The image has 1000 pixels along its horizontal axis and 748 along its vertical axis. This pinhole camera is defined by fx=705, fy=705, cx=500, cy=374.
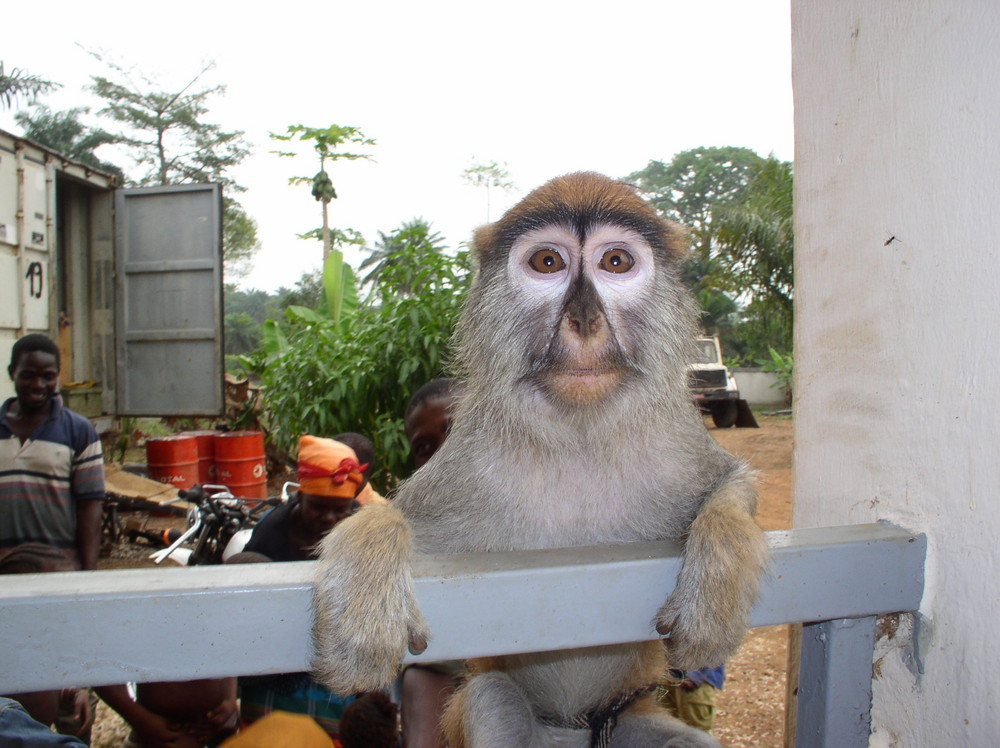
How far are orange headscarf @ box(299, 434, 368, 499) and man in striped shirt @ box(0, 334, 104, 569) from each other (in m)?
1.81

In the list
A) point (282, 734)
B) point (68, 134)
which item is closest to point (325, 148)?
point (68, 134)

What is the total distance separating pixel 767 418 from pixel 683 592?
2240cm

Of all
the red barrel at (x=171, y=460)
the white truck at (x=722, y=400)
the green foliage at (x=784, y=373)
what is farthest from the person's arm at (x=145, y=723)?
the green foliage at (x=784, y=373)

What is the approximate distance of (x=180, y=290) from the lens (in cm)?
793

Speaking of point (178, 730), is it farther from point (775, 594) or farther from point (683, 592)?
point (775, 594)

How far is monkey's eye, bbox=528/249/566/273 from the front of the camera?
1984 millimetres

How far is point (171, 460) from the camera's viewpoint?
8.98m

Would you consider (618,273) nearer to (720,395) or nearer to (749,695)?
(749,695)

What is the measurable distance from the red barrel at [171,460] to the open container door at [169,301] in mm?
868

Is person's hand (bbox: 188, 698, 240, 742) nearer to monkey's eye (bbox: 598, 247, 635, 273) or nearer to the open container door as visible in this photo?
monkey's eye (bbox: 598, 247, 635, 273)

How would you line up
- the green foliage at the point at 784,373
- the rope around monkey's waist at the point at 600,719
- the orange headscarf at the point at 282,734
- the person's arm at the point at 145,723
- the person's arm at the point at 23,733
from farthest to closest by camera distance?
the green foliage at the point at 784,373
the person's arm at the point at 145,723
the orange headscarf at the point at 282,734
the rope around monkey's waist at the point at 600,719
the person's arm at the point at 23,733

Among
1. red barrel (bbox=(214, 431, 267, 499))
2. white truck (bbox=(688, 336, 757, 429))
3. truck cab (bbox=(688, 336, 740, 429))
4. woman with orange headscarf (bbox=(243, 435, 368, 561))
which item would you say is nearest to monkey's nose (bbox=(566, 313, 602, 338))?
woman with orange headscarf (bbox=(243, 435, 368, 561))

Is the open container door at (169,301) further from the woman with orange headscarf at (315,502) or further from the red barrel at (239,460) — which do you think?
the woman with orange headscarf at (315,502)

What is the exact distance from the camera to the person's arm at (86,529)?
4.37 metres
